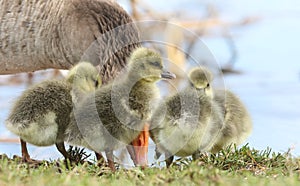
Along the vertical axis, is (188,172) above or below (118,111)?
below

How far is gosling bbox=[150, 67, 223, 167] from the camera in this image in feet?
13.8

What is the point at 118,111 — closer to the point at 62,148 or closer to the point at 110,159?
the point at 110,159

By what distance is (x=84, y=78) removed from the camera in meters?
4.43

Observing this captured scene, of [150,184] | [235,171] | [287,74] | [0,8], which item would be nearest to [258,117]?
[287,74]

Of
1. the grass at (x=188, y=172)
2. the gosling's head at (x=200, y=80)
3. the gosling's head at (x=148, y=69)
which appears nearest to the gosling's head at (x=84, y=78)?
the gosling's head at (x=148, y=69)

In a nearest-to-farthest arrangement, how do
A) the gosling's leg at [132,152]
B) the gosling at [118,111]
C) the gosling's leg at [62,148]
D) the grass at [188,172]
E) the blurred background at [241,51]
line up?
1. the grass at [188,172]
2. the gosling at [118,111]
3. the gosling's leg at [62,148]
4. the gosling's leg at [132,152]
5. the blurred background at [241,51]

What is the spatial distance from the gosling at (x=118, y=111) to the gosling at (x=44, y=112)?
0.24 ft

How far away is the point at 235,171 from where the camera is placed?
4188 mm

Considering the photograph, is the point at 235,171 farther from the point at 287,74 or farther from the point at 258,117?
the point at 287,74

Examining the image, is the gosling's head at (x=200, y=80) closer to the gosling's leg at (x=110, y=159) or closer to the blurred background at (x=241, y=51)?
the gosling's leg at (x=110, y=159)

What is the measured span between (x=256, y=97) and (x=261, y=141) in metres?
1.91

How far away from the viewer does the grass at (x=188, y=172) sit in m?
3.63

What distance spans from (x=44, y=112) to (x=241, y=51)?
5823 mm

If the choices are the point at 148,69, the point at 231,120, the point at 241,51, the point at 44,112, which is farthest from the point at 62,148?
the point at 241,51
